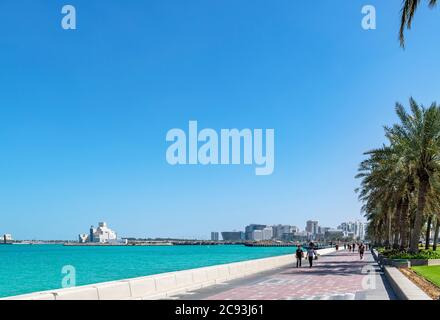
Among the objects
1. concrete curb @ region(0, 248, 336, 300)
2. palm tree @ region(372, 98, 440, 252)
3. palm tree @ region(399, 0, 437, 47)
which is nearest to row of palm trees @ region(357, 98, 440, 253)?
palm tree @ region(372, 98, 440, 252)

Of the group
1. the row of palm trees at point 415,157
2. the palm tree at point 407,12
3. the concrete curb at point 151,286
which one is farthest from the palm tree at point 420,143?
the palm tree at point 407,12

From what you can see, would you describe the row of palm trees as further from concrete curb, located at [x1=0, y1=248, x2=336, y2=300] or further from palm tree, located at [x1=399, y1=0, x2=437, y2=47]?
palm tree, located at [x1=399, y1=0, x2=437, y2=47]

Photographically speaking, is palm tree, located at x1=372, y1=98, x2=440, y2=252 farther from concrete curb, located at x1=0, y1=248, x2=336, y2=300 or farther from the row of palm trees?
concrete curb, located at x1=0, y1=248, x2=336, y2=300

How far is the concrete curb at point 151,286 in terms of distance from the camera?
40.4 ft

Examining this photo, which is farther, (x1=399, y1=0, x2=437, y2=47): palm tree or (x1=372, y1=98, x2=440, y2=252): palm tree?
(x1=372, y1=98, x2=440, y2=252): palm tree

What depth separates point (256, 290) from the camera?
62.9ft

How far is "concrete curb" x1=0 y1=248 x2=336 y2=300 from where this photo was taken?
12312mm

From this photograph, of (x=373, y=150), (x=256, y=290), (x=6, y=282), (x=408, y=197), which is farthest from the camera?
(x=6, y=282)

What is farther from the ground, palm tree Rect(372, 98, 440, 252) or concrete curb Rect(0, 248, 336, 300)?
palm tree Rect(372, 98, 440, 252)

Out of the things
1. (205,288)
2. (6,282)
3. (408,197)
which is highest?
(408,197)

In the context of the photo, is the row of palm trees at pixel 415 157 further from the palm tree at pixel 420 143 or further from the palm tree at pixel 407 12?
the palm tree at pixel 407 12

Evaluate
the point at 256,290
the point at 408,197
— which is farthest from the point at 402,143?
the point at 256,290

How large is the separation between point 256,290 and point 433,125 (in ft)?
64.8
